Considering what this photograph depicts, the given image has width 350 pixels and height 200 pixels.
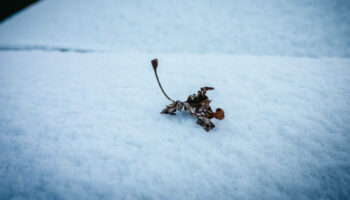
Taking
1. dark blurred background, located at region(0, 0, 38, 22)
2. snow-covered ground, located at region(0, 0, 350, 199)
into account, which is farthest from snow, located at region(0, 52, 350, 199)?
dark blurred background, located at region(0, 0, 38, 22)

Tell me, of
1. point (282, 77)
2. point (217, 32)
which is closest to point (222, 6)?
point (217, 32)

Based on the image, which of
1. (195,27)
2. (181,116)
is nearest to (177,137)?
(181,116)

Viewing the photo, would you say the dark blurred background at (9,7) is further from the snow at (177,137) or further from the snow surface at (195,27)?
the snow at (177,137)

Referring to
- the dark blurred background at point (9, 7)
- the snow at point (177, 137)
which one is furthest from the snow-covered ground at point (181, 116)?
the dark blurred background at point (9, 7)

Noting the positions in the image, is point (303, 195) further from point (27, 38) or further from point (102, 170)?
point (27, 38)

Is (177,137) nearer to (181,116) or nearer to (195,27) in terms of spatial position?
(181,116)

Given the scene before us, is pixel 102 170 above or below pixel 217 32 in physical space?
below
